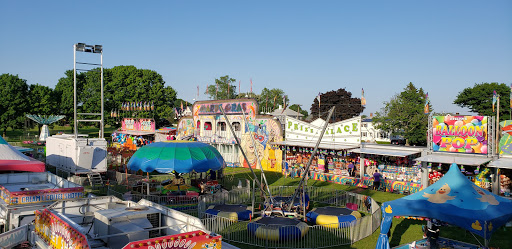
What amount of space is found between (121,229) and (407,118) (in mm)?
50272

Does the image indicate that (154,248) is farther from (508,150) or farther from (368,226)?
(508,150)

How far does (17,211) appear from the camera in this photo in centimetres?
1164

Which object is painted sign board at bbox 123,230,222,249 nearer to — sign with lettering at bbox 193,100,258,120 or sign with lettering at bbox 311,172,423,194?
sign with lettering at bbox 311,172,423,194

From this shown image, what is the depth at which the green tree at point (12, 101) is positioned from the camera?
57750mm

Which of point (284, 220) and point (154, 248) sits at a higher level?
point (154, 248)

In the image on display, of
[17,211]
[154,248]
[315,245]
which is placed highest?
[154,248]

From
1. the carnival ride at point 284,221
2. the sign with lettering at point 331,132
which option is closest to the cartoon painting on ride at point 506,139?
the sign with lettering at point 331,132

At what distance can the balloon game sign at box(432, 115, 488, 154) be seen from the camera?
19891mm

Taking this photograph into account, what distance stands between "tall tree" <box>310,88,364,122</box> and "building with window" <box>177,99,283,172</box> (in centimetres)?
4415

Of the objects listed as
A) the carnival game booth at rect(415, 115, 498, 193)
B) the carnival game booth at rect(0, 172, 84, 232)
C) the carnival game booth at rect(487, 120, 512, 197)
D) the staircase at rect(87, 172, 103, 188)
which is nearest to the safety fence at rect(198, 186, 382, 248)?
the carnival game booth at rect(0, 172, 84, 232)

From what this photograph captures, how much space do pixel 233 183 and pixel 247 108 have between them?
9.69 m

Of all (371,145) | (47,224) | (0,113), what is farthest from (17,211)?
(0,113)

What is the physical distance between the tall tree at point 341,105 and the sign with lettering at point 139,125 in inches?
1631

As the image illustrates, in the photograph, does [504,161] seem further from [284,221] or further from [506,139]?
[284,221]
